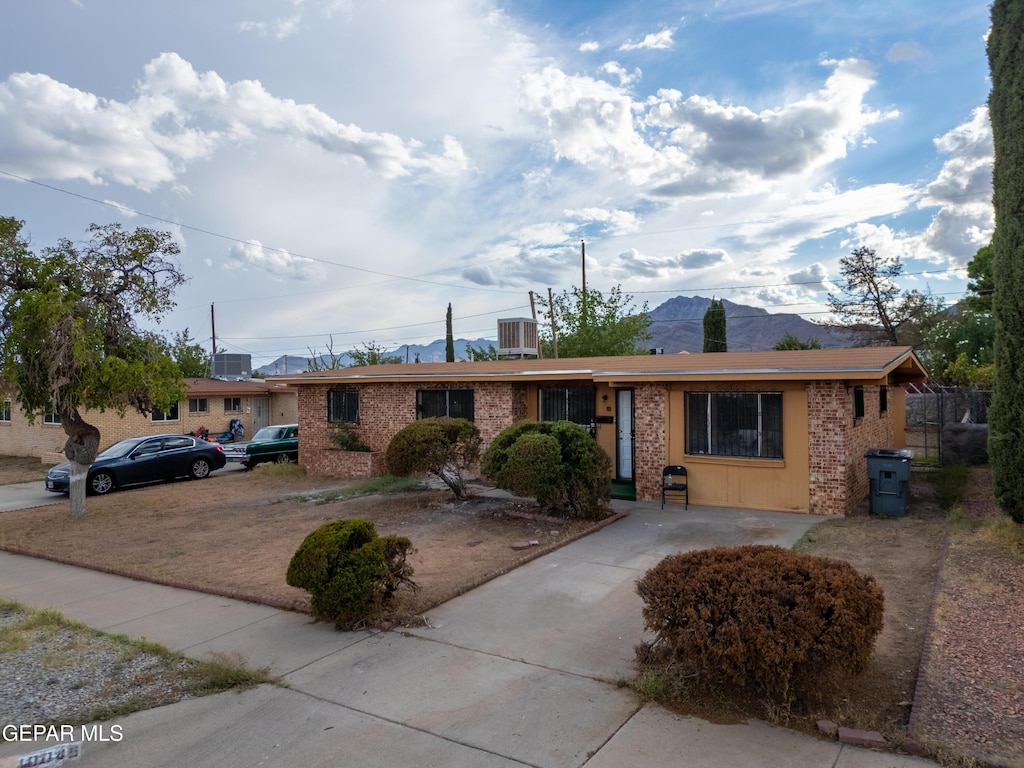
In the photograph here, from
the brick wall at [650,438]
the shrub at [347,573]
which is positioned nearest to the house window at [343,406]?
the brick wall at [650,438]

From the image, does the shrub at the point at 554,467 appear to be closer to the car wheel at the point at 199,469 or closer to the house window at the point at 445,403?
the house window at the point at 445,403

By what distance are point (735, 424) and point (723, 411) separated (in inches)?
12.0

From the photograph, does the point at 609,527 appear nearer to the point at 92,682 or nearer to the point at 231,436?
the point at 92,682

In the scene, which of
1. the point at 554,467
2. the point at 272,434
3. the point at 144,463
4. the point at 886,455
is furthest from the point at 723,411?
the point at 272,434

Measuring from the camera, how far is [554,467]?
33.9ft

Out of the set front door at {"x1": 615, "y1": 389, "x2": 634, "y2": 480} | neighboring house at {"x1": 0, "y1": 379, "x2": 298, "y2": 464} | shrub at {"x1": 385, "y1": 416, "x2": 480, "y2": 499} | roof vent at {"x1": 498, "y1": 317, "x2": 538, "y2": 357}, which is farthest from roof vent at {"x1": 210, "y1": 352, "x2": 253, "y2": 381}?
front door at {"x1": 615, "y1": 389, "x2": 634, "y2": 480}

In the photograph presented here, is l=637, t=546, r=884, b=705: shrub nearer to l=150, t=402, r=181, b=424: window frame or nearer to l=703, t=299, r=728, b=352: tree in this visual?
l=150, t=402, r=181, b=424: window frame

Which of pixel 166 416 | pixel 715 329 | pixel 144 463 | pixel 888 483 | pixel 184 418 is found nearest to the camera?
pixel 888 483

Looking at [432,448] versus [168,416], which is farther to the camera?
[168,416]

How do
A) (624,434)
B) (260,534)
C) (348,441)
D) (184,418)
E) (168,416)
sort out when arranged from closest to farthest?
(260,534)
(624,434)
(348,441)
(168,416)
(184,418)

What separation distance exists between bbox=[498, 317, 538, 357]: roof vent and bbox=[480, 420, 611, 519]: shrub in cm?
1077

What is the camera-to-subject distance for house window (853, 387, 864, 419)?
38.2 feet

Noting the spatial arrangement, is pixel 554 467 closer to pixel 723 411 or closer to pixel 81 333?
pixel 723 411

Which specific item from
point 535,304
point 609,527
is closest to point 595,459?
point 609,527
